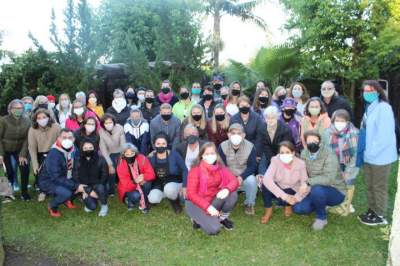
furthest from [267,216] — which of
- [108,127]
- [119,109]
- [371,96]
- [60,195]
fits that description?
[119,109]

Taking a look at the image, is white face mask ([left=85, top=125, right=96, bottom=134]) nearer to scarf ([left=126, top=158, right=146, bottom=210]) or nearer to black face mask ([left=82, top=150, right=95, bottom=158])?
black face mask ([left=82, top=150, right=95, bottom=158])

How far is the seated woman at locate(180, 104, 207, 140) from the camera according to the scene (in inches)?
298

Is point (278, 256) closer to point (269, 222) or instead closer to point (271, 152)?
point (269, 222)

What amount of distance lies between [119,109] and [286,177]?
161 inches

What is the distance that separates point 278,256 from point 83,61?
995 centimetres

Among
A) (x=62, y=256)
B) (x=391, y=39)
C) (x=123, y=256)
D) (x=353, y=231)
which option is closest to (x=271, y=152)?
(x=353, y=231)

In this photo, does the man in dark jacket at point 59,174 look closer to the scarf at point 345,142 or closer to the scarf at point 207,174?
the scarf at point 207,174

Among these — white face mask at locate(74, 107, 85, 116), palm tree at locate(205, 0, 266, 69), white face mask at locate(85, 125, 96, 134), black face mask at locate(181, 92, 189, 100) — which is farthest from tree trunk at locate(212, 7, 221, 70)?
white face mask at locate(85, 125, 96, 134)

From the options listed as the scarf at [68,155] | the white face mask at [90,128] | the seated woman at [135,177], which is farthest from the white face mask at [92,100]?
the seated woman at [135,177]

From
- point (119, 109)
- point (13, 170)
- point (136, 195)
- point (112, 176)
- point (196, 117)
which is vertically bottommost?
point (136, 195)

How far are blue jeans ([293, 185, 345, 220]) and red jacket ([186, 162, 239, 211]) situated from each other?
1.06 meters

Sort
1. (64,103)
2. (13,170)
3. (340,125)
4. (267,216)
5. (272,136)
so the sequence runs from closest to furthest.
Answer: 1. (340,125)
2. (267,216)
3. (272,136)
4. (13,170)
5. (64,103)

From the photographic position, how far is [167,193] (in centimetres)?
707

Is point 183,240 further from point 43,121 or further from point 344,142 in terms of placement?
point 43,121
